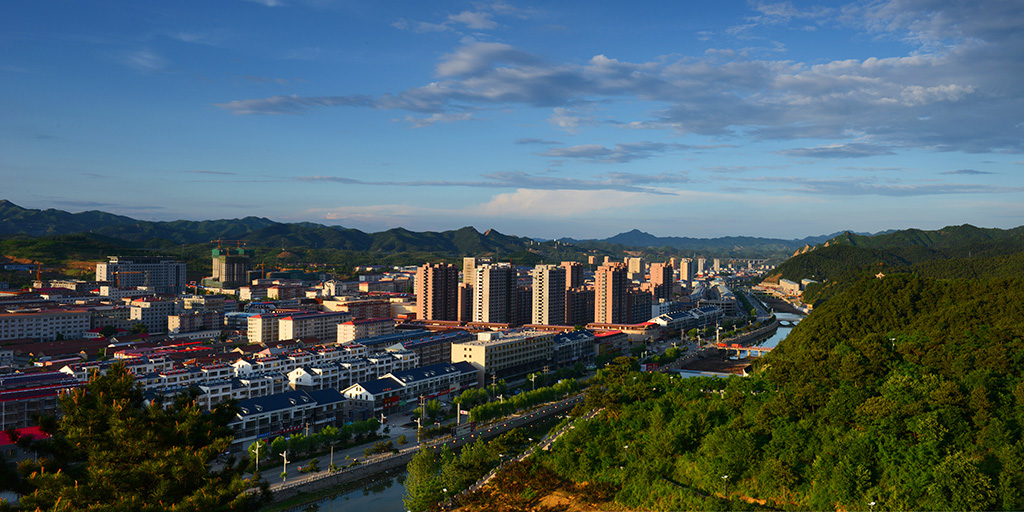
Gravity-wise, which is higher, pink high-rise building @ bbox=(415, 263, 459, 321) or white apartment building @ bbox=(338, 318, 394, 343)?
pink high-rise building @ bbox=(415, 263, 459, 321)

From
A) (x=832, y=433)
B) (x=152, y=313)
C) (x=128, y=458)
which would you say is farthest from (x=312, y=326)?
(x=128, y=458)

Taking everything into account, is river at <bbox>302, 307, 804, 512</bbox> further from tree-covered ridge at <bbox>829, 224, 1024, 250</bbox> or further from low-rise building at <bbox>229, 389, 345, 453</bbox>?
tree-covered ridge at <bbox>829, 224, 1024, 250</bbox>

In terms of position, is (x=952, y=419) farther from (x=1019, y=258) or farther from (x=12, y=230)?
(x=12, y=230)

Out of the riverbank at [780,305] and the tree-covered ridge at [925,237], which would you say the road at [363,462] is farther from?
the tree-covered ridge at [925,237]

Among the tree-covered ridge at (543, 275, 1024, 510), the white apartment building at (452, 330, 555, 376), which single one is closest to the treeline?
the white apartment building at (452, 330, 555, 376)

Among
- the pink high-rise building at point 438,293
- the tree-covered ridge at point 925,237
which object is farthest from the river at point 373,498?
the tree-covered ridge at point 925,237

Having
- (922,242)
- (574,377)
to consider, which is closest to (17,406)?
(574,377)
